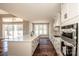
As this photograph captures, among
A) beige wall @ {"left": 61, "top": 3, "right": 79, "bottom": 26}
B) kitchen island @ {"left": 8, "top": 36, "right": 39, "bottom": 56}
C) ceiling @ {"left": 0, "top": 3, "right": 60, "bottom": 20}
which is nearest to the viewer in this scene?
beige wall @ {"left": 61, "top": 3, "right": 79, "bottom": 26}

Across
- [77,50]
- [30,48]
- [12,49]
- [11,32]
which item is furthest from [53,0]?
[11,32]

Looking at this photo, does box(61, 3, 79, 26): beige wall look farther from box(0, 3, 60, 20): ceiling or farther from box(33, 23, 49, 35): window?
box(33, 23, 49, 35): window

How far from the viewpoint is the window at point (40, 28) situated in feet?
33.7

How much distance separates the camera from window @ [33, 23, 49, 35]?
1029cm

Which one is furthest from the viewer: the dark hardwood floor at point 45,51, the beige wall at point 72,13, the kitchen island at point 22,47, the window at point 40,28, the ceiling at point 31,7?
the window at point 40,28

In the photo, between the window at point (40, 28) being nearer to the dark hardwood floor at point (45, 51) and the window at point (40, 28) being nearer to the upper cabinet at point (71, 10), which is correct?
the dark hardwood floor at point (45, 51)

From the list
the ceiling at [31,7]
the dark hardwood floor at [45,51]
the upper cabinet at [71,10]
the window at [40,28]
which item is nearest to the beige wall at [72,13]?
the upper cabinet at [71,10]

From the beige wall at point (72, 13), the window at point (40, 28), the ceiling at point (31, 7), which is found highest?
the ceiling at point (31, 7)

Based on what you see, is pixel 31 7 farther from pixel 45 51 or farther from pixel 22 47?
pixel 45 51

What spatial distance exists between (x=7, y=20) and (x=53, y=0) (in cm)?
1070

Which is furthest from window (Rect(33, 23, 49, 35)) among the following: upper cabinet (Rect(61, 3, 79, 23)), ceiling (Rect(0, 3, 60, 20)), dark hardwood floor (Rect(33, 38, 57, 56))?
upper cabinet (Rect(61, 3, 79, 23))

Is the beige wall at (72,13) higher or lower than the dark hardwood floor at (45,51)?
higher

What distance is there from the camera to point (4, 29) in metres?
11.3

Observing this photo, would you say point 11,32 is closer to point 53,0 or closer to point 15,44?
point 15,44
